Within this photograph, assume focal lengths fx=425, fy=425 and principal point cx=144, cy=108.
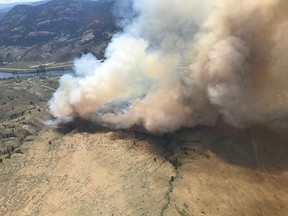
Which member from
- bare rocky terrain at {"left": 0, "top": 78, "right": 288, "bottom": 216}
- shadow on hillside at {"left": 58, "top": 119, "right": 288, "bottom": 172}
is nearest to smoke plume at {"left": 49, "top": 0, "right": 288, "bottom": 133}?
shadow on hillside at {"left": 58, "top": 119, "right": 288, "bottom": 172}

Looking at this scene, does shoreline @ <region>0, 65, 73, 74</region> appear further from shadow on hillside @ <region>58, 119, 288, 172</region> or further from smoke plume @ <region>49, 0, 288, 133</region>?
shadow on hillside @ <region>58, 119, 288, 172</region>

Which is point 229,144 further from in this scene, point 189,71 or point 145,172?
point 189,71

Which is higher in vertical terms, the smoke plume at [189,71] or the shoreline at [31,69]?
the smoke plume at [189,71]

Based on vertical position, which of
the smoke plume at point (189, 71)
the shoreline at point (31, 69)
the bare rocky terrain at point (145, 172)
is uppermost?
the smoke plume at point (189, 71)

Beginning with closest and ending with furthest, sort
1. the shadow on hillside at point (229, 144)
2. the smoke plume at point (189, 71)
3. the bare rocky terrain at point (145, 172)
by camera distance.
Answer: the bare rocky terrain at point (145, 172)
the shadow on hillside at point (229, 144)
the smoke plume at point (189, 71)

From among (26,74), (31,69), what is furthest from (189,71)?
(31,69)

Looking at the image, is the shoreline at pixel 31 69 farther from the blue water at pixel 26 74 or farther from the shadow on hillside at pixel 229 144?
the shadow on hillside at pixel 229 144

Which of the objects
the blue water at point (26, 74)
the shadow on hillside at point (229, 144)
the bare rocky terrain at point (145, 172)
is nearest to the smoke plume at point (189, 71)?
the shadow on hillside at point (229, 144)
